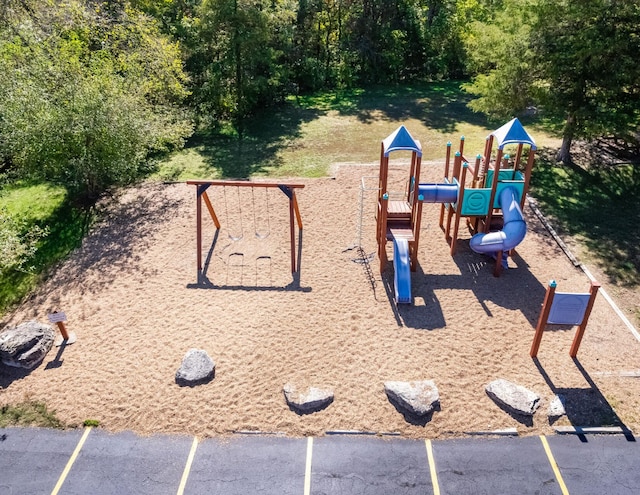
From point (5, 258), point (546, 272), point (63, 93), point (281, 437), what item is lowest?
point (281, 437)

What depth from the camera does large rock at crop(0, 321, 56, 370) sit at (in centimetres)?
895

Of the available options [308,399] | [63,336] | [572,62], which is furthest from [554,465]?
[572,62]

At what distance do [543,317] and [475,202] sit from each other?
3.60 meters

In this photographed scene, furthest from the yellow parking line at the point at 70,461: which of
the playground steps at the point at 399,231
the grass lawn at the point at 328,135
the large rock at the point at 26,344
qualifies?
the grass lawn at the point at 328,135

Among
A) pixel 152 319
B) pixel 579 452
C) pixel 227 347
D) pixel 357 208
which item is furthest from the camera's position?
pixel 357 208

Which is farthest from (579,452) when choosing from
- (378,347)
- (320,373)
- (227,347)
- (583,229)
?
(583,229)

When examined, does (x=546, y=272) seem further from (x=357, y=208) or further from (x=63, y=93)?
(x=63, y=93)

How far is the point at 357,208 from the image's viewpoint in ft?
46.5

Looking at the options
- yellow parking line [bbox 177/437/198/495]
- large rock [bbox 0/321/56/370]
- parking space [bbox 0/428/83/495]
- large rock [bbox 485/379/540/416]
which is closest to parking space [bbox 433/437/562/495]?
large rock [bbox 485/379/540/416]

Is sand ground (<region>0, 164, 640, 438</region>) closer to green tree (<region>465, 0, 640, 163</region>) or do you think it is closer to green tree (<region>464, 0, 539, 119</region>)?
green tree (<region>465, 0, 640, 163</region>)

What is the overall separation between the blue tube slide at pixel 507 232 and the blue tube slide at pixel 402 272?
190 centimetres

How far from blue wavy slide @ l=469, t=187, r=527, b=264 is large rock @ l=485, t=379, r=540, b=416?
12.0ft

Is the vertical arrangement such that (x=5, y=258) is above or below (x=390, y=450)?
above

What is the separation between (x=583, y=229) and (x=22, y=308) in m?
14.6
